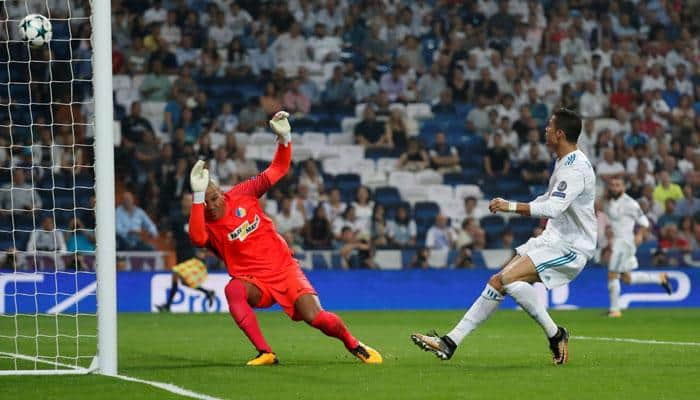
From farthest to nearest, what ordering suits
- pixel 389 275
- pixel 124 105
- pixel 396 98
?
pixel 396 98 < pixel 124 105 < pixel 389 275

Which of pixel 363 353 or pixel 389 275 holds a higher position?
pixel 363 353

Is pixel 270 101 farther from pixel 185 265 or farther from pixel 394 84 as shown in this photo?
pixel 185 265

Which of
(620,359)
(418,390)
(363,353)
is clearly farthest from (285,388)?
(620,359)

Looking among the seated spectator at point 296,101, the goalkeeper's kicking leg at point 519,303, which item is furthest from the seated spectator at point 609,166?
the goalkeeper's kicking leg at point 519,303

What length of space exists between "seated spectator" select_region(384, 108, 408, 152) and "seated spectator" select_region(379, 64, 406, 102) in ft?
2.75

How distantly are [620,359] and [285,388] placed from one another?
3469 millimetres

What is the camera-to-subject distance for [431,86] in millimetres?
25219

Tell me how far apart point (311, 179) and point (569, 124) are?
12.9 m

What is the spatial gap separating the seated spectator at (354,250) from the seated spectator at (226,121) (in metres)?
3.49

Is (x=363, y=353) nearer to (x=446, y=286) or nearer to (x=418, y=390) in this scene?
(x=418, y=390)

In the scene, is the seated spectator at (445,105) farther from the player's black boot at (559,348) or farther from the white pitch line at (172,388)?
the white pitch line at (172,388)

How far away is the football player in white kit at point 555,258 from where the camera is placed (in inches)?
385

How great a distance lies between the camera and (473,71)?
25.6 meters

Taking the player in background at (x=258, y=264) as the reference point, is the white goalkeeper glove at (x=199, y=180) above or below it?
above
